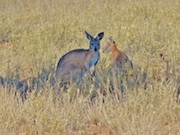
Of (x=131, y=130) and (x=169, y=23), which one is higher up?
(x=169, y=23)

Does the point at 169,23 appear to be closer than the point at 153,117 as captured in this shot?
No

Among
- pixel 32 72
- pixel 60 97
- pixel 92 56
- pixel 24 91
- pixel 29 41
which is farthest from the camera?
pixel 29 41

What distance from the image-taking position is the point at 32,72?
6645 mm

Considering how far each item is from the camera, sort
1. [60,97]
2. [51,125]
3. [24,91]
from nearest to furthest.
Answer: [51,125] → [60,97] → [24,91]

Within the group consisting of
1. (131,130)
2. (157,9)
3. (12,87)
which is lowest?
(131,130)

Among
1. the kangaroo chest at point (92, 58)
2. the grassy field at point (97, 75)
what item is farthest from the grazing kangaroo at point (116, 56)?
the kangaroo chest at point (92, 58)

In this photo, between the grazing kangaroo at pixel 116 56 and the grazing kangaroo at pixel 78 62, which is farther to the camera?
the grazing kangaroo at pixel 116 56

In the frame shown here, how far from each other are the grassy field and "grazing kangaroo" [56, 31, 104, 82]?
0.20 m

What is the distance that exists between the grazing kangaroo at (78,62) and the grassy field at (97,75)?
0.20m

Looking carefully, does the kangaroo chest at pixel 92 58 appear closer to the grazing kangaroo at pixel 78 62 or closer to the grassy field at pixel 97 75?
the grazing kangaroo at pixel 78 62

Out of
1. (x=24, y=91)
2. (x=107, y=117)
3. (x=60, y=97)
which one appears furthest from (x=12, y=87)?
(x=107, y=117)

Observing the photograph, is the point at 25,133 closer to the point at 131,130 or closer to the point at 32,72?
the point at 131,130

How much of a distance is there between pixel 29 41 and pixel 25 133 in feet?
14.7

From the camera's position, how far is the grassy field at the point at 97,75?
3893mm
